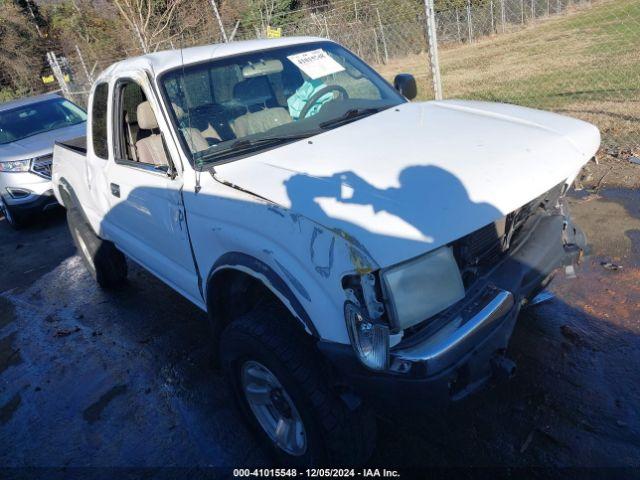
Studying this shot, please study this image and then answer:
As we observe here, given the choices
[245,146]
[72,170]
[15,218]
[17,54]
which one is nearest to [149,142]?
[245,146]

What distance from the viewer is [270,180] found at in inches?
95.0

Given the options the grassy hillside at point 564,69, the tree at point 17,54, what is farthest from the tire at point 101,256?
the tree at point 17,54

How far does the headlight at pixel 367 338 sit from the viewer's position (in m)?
1.89

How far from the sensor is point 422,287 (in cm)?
200

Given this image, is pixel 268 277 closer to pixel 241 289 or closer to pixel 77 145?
pixel 241 289

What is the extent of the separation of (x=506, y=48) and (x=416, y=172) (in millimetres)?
17799

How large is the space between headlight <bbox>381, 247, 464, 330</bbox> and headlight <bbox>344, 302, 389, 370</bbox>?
0.09 metres

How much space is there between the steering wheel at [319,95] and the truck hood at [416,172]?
41 centimetres

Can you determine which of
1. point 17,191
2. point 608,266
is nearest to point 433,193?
Answer: point 608,266

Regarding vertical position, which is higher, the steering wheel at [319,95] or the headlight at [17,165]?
the steering wheel at [319,95]

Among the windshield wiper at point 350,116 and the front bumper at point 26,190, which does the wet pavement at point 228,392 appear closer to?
the windshield wiper at point 350,116

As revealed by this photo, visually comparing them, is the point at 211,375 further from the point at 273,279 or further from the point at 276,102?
the point at 276,102

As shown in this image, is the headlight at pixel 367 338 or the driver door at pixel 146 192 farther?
the driver door at pixel 146 192

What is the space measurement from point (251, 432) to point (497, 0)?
2172 centimetres
